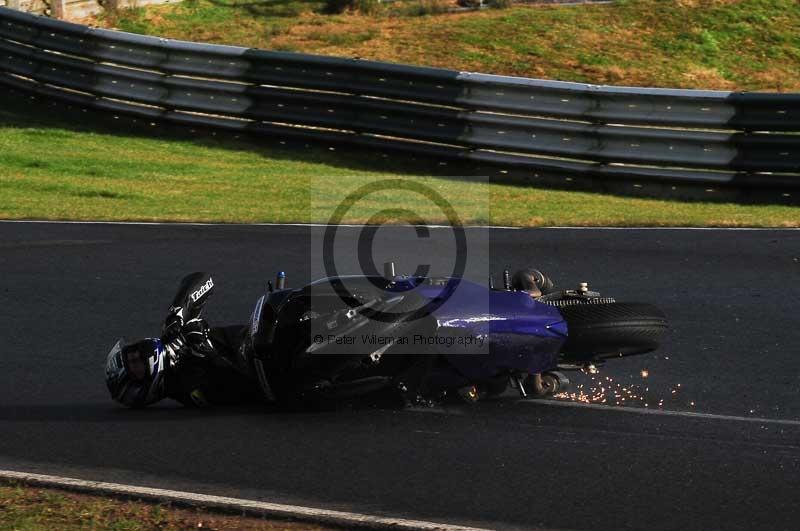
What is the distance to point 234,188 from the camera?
14.5 meters

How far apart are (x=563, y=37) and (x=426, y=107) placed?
7.69 meters

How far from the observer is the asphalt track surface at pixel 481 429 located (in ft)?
18.5

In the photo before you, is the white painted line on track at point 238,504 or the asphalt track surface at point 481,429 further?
the asphalt track surface at point 481,429

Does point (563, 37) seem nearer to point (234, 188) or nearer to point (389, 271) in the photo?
point (234, 188)

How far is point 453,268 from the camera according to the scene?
10.6 metres

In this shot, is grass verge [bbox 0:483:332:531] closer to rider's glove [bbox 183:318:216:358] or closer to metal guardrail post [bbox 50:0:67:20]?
rider's glove [bbox 183:318:216:358]

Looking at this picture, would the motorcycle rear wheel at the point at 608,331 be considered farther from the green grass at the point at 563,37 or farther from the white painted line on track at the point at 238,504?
the green grass at the point at 563,37

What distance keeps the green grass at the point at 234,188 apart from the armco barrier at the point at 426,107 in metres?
0.37

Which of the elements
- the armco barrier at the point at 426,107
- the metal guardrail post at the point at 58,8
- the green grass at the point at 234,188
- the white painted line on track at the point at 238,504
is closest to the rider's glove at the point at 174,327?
the white painted line on track at the point at 238,504

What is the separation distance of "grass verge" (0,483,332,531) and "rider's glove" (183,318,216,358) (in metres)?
1.47

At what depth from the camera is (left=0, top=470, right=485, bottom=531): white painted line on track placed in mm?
5316

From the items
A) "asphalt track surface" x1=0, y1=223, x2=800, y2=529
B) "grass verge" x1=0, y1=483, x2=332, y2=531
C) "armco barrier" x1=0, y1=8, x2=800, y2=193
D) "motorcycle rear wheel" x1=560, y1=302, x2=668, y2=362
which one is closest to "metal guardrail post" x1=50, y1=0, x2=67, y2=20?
"armco barrier" x1=0, y1=8, x2=800, y2=193

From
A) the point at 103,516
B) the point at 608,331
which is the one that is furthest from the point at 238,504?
the point at 608,331

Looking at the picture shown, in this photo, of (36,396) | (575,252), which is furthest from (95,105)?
(36,396)
